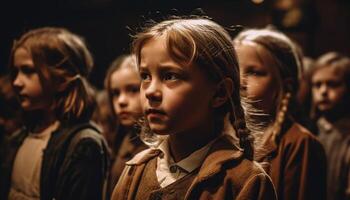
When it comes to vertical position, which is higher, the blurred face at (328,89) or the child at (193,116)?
the child at (193,116)

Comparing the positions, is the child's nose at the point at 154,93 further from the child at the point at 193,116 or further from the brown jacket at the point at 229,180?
the brown jacket at the point at 229,180

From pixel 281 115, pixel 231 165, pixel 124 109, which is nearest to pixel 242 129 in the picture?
pixel 231 165

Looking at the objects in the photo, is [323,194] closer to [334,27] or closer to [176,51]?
[176,51]

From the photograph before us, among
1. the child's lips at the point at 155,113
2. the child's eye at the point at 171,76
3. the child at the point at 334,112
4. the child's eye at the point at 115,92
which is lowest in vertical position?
the child at the point at 334,112

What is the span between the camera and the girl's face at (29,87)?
103 inches

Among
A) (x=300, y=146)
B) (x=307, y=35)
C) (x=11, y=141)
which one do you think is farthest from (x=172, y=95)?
(x=307, y=35)

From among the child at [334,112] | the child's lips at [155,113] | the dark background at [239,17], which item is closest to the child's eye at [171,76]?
the child's lips at [155,113]

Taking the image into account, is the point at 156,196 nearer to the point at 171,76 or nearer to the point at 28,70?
the point at 171,76

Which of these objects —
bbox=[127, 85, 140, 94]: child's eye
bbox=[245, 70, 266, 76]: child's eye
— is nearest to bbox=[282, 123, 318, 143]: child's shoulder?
bbox=[245, 70, 266, 76]: child's eye

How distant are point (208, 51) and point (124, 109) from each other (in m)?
1.50

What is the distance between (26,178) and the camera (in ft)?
8.30

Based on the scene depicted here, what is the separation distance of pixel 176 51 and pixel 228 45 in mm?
227

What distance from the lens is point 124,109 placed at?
3.15 meters

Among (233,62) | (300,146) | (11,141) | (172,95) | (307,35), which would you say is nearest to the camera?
(172,95)
